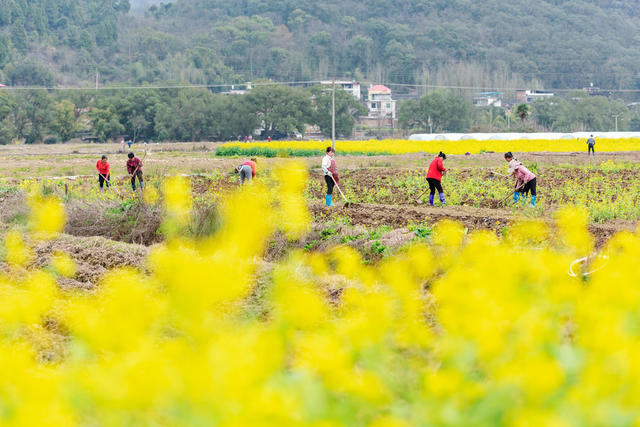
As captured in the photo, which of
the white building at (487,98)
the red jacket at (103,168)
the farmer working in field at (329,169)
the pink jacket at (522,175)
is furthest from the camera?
the white building at (487,98)

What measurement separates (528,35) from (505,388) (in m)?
167

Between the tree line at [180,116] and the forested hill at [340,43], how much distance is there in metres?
42.8

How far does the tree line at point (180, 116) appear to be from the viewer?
7400cm

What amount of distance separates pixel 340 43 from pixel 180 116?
89.1 meters

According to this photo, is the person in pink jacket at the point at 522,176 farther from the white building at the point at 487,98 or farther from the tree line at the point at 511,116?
the white building at the point at 487,98

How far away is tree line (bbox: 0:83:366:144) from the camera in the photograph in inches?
2913

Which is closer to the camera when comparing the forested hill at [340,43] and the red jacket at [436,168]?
the red jacket at [436,168]

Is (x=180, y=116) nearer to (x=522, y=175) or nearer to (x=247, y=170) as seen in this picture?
(x=247, y=170)

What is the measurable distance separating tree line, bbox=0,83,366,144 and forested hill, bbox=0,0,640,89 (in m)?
42.8

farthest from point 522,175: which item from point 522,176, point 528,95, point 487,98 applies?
point 528,95

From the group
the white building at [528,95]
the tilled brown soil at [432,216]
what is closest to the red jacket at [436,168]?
the tilled brown soil at [432,216]

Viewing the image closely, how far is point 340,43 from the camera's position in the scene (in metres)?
159

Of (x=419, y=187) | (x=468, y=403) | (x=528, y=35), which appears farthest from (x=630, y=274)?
(x=528, y=35)

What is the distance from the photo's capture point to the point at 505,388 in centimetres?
226
